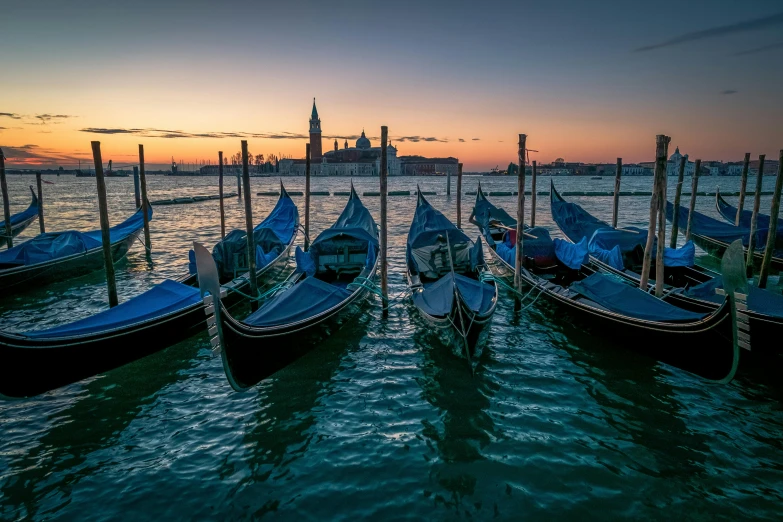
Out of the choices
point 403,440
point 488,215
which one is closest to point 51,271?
point 403,440

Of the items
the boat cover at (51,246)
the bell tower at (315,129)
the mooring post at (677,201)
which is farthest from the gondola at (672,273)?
the bell tower at (315,129)

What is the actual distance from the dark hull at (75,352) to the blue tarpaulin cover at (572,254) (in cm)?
592

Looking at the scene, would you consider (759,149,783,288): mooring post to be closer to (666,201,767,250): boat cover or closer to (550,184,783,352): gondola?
(550,184,783,352): gondola

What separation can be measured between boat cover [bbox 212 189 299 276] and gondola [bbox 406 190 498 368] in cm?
301

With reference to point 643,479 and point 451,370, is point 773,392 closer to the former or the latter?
point 643,479

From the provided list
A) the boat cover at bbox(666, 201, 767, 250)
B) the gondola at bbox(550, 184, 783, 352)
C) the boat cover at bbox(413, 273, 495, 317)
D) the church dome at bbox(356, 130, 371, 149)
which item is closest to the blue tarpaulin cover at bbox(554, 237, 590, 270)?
the gondola at bbox(550, 184, 783, 352)

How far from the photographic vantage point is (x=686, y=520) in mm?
3092

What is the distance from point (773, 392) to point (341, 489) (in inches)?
179

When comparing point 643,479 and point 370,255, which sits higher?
point 370,255

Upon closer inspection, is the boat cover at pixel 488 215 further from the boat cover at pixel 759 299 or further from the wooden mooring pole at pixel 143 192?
the wooden mooring pole at pixel 143 192

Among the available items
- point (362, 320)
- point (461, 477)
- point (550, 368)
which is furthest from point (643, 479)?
point (362, 320)

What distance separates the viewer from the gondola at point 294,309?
3781mm

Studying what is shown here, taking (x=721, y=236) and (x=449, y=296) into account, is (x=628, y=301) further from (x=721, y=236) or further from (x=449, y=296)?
(x=721, y=236)

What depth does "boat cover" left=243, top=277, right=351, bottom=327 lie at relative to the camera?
484cm
